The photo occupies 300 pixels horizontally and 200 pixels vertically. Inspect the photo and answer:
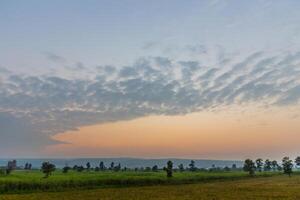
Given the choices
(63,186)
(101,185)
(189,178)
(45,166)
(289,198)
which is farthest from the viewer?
(189,178)

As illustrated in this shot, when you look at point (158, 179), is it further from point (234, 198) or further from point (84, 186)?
point (234, 198)

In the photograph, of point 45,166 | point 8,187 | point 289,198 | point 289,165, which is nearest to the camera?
point 289,198

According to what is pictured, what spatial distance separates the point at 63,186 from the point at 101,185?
11675 millimetres

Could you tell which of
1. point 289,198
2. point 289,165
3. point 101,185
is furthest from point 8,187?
point 289,165

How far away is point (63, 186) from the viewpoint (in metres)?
88.6

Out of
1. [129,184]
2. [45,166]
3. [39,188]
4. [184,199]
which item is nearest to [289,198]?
[184,199]

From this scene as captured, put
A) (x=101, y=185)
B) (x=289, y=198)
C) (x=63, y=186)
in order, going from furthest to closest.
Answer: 1. (x=101, y=185)
2. (x=63, y=186)
3. (x=289, y=198)

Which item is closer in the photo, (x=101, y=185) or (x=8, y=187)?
(x=8, y=187)

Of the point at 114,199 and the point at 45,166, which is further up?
the point at 45,166

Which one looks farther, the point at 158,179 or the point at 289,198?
the point at 158,179

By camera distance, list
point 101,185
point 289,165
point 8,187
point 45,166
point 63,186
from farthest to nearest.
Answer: point 289,165
point 45,166
point 101,185
point 63,186
point 8,187

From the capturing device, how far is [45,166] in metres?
117

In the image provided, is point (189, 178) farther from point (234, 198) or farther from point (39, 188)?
point (234, 198)

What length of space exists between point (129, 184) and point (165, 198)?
157 ft
